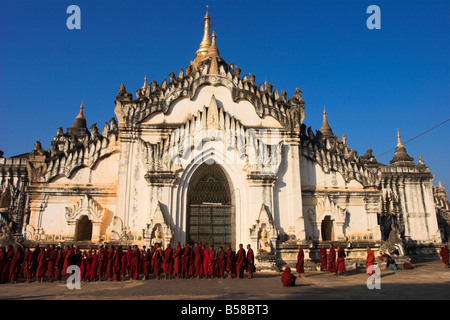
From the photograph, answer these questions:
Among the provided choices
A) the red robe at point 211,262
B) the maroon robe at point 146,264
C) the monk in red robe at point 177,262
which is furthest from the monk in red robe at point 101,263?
the red robe at point 211,262

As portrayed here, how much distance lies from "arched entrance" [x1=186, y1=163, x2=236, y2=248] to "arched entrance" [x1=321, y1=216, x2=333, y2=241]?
546 centimetres

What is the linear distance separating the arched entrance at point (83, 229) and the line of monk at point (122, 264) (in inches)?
138

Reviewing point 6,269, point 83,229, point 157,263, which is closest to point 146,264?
point 157,263

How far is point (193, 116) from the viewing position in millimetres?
19234

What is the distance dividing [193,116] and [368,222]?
10.9 m

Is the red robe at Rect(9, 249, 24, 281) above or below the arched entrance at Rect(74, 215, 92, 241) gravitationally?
below

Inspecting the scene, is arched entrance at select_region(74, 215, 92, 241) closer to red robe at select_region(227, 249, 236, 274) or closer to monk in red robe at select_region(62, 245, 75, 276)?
monk in red robe at select_region(62, 245, 75, 276)

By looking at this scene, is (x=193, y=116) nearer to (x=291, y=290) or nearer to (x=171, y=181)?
(x=171, y=181)

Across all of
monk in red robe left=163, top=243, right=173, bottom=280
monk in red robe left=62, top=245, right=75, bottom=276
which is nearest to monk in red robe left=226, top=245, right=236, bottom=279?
monk in red robe left=163, top=243, right=173, bottom=280

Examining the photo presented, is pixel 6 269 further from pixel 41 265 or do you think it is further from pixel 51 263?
pixel 51 263

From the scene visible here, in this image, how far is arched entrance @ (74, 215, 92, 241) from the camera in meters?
19.2
